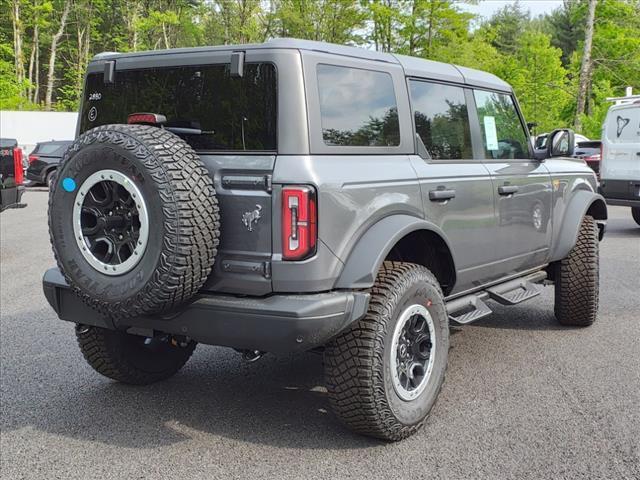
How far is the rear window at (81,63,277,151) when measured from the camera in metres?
3.41

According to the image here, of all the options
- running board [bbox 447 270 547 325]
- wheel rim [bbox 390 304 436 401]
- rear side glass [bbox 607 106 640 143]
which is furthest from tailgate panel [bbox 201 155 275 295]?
rear side glass [bbox 607 106 640 143]

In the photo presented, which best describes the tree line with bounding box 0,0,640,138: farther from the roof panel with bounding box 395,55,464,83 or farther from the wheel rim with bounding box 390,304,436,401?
the wheel rim with bounding box 390,304,436,401

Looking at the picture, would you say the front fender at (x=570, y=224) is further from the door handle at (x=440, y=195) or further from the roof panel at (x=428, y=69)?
the door handle at (x=440, y=195)

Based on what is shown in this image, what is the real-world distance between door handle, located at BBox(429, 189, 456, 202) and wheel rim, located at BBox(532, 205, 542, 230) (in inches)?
51.6

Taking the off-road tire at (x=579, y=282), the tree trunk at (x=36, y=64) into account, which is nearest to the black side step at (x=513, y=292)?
the off-road tire at (x=579, y=282)

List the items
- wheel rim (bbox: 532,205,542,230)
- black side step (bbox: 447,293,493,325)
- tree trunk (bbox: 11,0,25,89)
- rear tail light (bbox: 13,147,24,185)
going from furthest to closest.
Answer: tree trunk (bbox: 11,0,25,89)
rear tail light (bbox: 13,147,24,185)
wheel rim (bbox: 532,205,542,230)
black side step (bbox: 447,293,493,325)

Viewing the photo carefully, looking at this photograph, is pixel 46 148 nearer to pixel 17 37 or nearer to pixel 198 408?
pixel 198 408

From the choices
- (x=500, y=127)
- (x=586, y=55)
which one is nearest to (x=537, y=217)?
(x=500, y=127)

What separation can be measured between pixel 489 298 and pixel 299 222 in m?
2.14

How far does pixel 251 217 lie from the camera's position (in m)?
3.31

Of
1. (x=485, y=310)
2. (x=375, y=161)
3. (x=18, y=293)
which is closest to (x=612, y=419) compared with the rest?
(x=485, y=310)

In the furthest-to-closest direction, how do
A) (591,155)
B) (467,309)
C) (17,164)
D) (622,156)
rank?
(591,155) < (622,156) < (17,164) < (467,309)

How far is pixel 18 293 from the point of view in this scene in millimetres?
7465

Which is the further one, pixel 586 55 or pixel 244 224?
pixel 586 55
